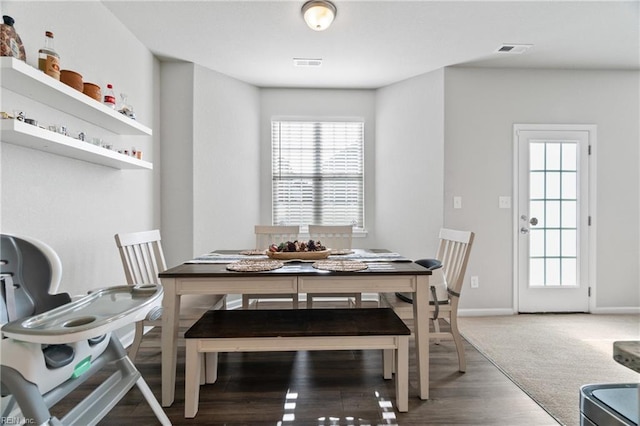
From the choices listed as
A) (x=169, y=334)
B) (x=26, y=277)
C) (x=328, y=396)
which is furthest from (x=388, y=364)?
(x=26, y=277)

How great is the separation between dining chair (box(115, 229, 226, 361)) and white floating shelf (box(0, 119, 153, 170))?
1.70 feet

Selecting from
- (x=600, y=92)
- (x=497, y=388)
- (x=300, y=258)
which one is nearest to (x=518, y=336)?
(x=497, y=388)

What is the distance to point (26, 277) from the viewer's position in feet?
4.17

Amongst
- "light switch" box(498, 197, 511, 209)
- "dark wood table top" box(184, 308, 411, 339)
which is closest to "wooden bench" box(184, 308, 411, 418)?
"dark wood table top" box(184, 308, 411, 339)

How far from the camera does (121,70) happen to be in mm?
2500

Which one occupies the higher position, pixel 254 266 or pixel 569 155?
pixel 569 155

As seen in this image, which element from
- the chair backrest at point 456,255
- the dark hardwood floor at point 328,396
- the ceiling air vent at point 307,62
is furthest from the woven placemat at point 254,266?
the ceiling air vent at point 307,62

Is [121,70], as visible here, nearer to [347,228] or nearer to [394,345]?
[347,228]

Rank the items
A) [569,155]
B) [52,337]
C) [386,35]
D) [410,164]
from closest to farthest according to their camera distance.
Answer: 1. [52,337]
2. [386,35]
3. [569,155]
4. [410,164]

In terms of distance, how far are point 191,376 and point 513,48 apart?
3606 millimetres

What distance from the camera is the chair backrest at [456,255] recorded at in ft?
6.60

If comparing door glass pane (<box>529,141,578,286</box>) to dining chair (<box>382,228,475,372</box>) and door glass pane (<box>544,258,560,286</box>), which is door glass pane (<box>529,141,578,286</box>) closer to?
door glass pane (<box>544,258,560,286</box>)

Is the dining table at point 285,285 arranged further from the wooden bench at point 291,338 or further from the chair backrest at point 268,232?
the chair backrest at point 268,232

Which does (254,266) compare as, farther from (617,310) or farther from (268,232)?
(617,310)
